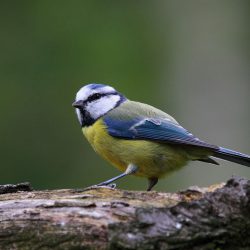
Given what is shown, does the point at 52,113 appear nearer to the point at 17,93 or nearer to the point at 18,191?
the point at 17,93

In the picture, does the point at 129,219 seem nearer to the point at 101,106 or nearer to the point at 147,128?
the point at 147,128

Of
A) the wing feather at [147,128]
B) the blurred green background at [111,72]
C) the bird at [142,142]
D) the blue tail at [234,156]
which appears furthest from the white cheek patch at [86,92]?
the blurred green background at [111,72]

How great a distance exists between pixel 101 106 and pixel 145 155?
1.94 feet

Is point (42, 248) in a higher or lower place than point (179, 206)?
lower

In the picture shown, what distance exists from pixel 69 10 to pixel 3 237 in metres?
6.52

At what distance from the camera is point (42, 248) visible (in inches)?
123

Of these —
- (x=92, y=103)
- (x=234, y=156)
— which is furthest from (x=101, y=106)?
(x=234, y=156)

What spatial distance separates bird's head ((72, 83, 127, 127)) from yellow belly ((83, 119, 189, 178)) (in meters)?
0.30

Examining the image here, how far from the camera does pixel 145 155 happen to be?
164 inches

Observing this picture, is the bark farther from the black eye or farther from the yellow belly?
the black eye

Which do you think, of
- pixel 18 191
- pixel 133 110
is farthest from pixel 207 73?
pixel 18 191

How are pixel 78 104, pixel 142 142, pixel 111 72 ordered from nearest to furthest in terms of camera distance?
1. pixel 142 142
2. pixel 78 104
3. pixel 111 72

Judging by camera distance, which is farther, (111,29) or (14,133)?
(111,29)

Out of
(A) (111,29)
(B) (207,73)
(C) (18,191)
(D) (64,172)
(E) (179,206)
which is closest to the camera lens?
(E) (179,206)
